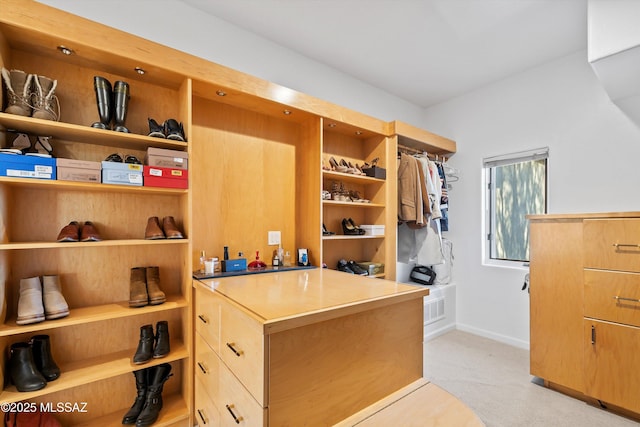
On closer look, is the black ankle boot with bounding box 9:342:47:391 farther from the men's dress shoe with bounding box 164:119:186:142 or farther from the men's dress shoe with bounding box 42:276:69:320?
the men's dress shoe with bounding box 164:119:186:142

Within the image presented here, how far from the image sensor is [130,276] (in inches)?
69.9

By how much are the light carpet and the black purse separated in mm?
658

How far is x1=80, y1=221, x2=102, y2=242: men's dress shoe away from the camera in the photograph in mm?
1485

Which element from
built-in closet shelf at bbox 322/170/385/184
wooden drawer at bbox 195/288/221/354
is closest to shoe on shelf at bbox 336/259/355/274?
built-in closet shelf at bbox 322/170/385/184

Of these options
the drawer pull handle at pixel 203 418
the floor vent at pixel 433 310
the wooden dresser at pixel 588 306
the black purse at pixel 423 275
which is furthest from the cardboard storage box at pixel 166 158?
the black purse at pixel 423 275

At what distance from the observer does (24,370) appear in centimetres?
135

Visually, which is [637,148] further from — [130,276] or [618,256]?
[130,276]

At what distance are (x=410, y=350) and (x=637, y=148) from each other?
2672mm

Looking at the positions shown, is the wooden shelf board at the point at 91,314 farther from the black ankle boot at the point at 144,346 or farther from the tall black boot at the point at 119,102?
the tall black boot at the point at 119,102

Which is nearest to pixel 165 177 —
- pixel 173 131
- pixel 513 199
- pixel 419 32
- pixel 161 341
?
pixel 173 131

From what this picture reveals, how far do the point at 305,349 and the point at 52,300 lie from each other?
1367mm

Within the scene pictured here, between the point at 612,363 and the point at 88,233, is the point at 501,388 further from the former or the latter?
the point at 88,233

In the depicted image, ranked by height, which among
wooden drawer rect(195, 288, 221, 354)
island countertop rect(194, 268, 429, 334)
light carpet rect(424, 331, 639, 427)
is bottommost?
light carpet rect(424, 331, 639, 427)

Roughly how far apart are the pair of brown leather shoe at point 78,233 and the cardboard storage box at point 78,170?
0.27 m
